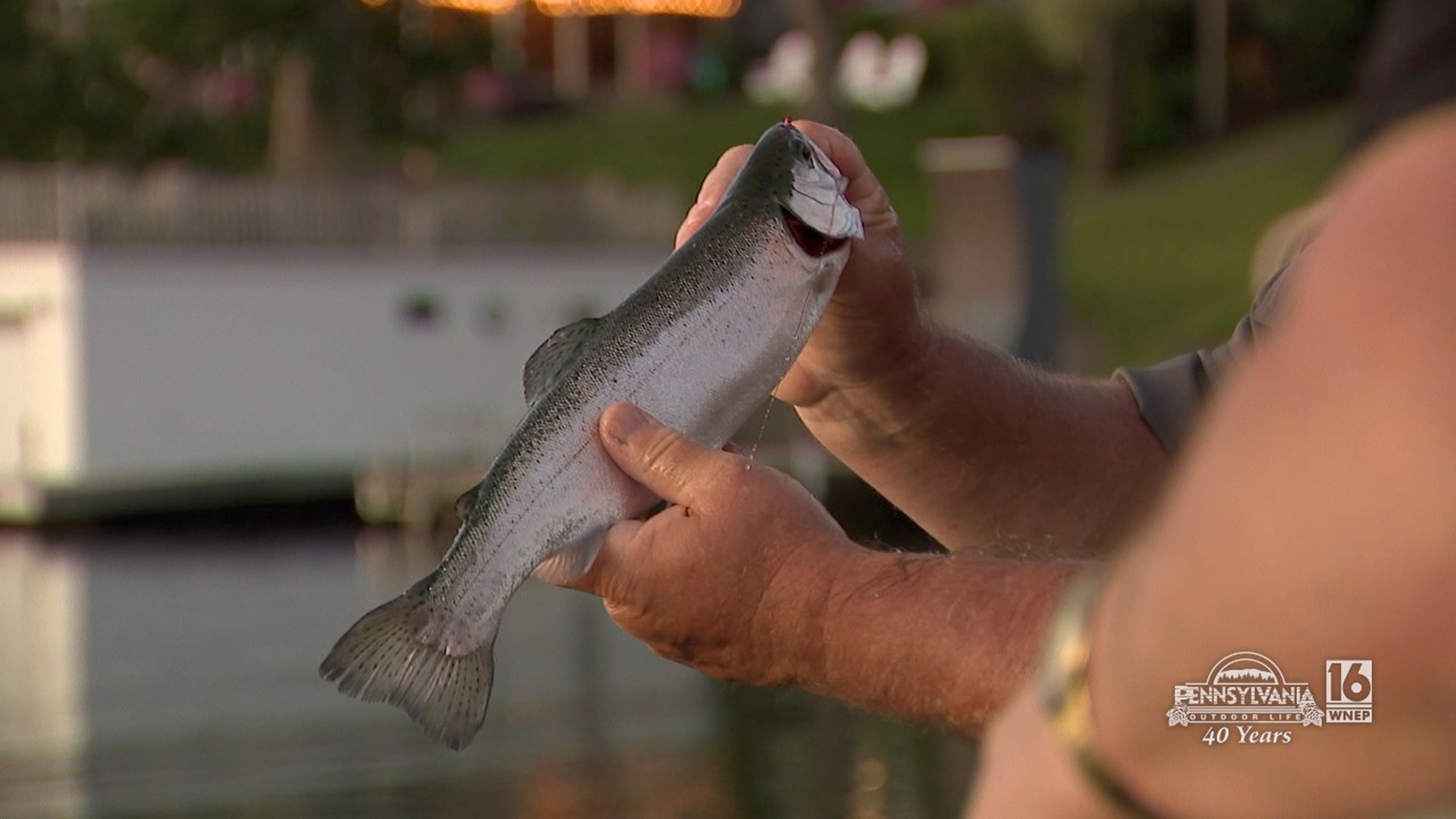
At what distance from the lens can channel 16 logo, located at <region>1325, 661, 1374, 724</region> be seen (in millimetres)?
1236

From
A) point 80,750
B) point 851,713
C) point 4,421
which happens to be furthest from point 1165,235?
point 80,750

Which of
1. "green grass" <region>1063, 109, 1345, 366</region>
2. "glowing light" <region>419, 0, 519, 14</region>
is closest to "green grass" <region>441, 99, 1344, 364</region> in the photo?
"green grass" <region>1063, 109, 1345, 366</region>

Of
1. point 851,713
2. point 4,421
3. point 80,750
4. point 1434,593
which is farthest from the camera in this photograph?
point 4,421

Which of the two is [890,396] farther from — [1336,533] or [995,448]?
[1336,533]

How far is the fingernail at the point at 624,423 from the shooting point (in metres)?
2.20

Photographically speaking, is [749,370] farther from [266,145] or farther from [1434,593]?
[266,145]

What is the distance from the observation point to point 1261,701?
4.46 feet

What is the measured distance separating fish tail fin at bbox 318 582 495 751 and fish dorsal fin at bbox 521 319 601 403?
23cm

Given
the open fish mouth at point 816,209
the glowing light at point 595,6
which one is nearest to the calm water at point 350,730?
the open fish mouth at point 816,209

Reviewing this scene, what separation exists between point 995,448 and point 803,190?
0.49 metres

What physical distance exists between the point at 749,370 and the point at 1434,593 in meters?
1.22

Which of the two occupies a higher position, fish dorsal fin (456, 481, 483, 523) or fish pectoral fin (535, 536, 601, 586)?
fish dorsal fin (456, 481, 483, 523)

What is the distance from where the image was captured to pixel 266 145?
119 ft

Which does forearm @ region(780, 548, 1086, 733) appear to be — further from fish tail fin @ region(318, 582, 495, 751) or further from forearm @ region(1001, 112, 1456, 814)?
forearm @ region(1001, 112, 1456, 814)
